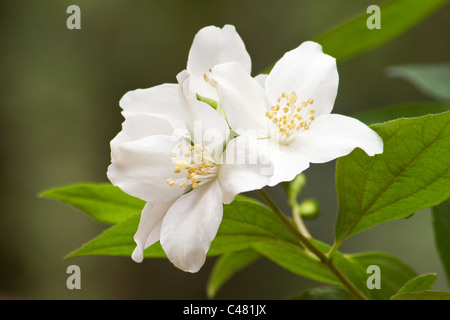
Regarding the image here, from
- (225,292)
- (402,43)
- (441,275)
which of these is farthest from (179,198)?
(402,43)

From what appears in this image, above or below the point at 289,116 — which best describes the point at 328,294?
below

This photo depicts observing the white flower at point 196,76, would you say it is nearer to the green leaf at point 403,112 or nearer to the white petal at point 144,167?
the white petal at point 144,167

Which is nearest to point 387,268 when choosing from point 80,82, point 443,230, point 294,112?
point 443,230

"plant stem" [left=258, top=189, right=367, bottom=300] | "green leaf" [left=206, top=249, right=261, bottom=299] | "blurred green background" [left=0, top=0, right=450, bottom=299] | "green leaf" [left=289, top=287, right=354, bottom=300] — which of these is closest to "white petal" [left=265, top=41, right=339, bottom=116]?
"plant stem" [left=258, top=189, right=367, bottom=300]

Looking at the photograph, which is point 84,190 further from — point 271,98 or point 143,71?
point 143,71

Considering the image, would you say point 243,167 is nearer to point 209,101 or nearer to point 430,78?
point 209,101

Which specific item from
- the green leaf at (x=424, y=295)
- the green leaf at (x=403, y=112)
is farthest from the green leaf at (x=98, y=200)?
the green leaf at (x=403, y=112)
